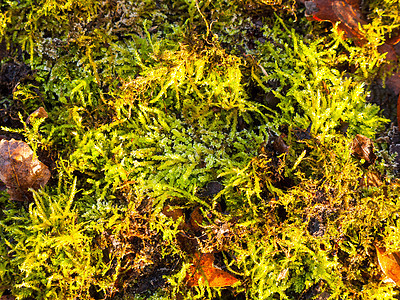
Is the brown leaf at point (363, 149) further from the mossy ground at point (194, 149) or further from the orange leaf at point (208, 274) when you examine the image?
the orange leaf at point (208, 274)

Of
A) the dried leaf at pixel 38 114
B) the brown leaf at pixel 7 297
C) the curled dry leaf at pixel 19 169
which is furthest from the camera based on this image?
the dried leaf at pixel 38 114

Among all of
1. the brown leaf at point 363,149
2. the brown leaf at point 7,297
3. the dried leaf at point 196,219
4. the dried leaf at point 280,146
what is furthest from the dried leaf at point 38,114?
the brown leaf at point 363,149

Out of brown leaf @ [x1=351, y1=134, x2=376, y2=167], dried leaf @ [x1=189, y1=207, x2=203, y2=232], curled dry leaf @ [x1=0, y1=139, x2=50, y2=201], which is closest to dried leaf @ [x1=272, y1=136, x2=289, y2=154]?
brown leaf @ [x1=351, y1=134, x2=376, y2=167]

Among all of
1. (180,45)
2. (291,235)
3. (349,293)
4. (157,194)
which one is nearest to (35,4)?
(180,45)

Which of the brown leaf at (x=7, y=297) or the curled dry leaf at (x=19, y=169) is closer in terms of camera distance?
the brown leaf at (x=7, y=297)

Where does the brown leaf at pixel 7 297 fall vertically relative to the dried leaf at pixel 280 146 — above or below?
below

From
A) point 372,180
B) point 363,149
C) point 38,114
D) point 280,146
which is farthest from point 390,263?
point 38,114

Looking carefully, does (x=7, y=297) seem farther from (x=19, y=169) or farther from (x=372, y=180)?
(x=372, y=180)

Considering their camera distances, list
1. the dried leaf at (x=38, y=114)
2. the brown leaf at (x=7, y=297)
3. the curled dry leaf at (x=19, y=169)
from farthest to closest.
Result: the dried leaf at (x=38, y=114) < the curled dry leaf at (x=19, y=169) < the brown leaf at (x=7, y=297)
